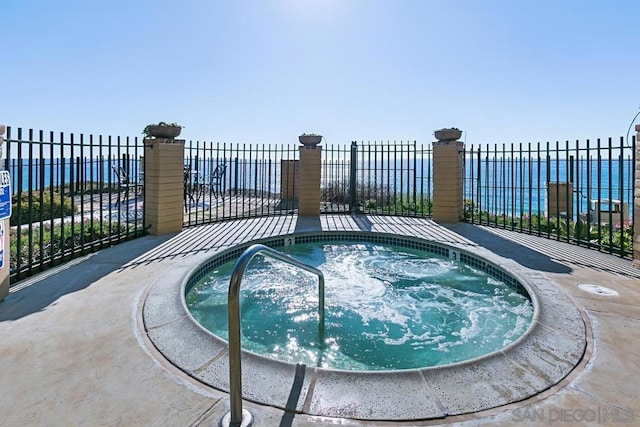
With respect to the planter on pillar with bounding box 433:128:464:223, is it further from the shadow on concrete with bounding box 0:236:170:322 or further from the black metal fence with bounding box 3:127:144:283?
the black metal fence with bounding box 3:127:144:283

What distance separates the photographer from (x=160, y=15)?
7.01 metres

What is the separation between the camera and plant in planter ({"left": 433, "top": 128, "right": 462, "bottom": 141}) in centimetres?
823

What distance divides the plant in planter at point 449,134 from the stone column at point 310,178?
2954 millimetres

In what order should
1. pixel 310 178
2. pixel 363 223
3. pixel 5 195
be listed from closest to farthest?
1. pixel 5 195
2. pixel 363 223
3. pixel 310 178

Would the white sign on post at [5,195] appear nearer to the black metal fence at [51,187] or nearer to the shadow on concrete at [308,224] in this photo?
the black metal fence at [51,187]

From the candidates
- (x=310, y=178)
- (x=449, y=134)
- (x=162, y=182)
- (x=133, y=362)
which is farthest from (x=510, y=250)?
(x=162, y=182)

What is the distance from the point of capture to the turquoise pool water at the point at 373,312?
323 centimetres

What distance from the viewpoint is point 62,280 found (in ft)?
13.7

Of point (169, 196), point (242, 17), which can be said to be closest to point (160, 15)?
point (242, 17)

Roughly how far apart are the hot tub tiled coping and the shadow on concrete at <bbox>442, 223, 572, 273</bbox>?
5.83 feet

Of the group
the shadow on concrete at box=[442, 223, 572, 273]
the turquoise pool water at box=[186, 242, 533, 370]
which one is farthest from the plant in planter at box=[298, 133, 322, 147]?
the turquoise pool water at box=[186, 242, 533, 370]

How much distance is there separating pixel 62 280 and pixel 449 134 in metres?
7.75

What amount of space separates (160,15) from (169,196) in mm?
3575

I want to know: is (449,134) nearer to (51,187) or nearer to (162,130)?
(162,130)
